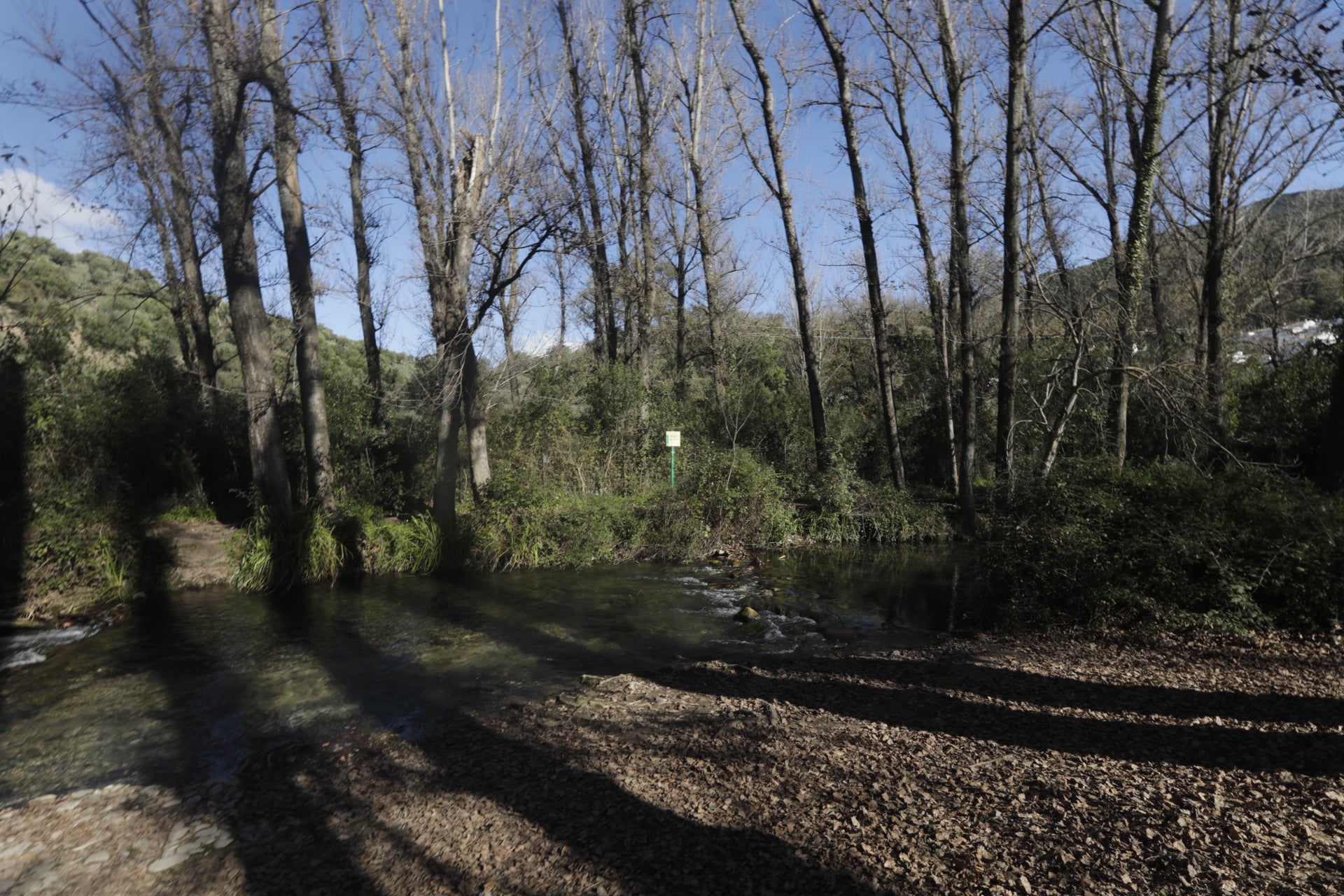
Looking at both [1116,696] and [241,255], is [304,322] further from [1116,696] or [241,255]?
[1116,696]

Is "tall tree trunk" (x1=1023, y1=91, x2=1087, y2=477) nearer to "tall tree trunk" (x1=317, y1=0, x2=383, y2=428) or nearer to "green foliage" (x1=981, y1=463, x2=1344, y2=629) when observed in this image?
"green foliage" (x1=981, y1=463, x2=1344, y2=629)

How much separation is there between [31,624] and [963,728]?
11254 mm

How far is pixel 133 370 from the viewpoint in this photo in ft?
47.8

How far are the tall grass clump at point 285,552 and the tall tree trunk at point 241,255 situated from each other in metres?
0.50

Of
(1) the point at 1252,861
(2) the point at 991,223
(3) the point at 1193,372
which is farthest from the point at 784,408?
(1) the point at 1252,861

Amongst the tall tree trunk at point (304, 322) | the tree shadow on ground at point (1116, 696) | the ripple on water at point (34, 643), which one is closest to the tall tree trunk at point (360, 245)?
the tall tree trunk at point (304, 322)

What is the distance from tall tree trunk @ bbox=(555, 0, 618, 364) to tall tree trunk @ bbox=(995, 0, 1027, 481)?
37.1 feet

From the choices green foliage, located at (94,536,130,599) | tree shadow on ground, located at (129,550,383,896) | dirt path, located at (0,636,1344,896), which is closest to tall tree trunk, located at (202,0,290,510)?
green foliage, located at (94,536,130,599)

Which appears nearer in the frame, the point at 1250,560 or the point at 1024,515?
the point at 1250,560

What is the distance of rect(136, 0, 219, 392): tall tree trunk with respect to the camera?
15062 mm

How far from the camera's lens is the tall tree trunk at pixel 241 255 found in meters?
13.0

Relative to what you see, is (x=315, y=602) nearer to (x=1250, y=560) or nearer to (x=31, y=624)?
(x=31, y=624)

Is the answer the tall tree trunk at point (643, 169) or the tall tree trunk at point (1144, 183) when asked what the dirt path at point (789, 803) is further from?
the tall tree trunk at point (643, 169)

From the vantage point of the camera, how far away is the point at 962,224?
610 inches
